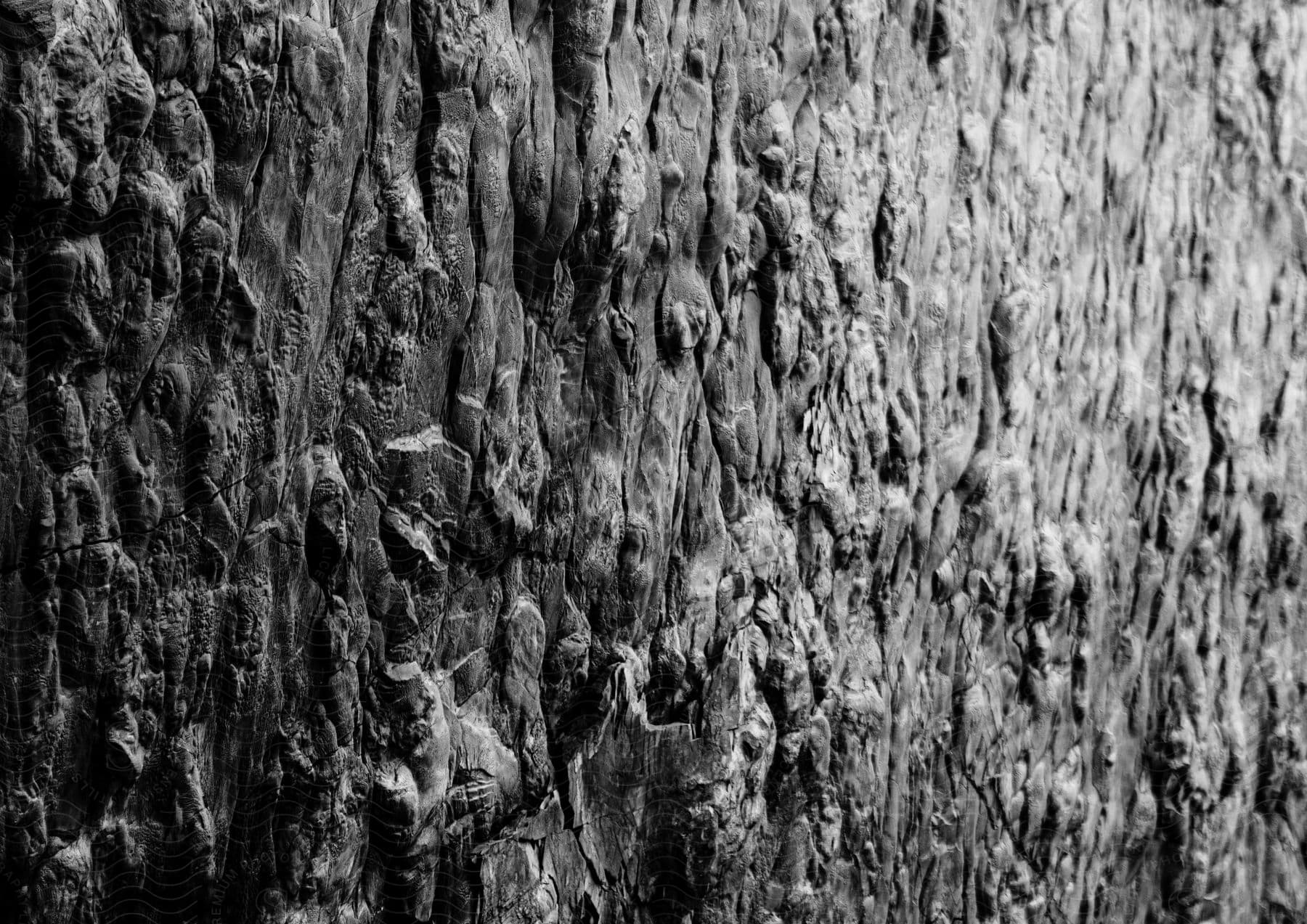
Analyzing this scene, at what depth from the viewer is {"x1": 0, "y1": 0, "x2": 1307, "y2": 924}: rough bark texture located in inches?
33.7

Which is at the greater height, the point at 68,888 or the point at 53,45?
the point at 53,45

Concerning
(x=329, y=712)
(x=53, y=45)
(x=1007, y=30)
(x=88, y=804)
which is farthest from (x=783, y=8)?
(x=88, y=804)

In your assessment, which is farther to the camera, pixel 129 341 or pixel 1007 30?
pixel 1007 30

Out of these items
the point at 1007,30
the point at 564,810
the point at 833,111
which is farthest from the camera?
the point at 1007,30

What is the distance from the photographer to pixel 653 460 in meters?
1.09

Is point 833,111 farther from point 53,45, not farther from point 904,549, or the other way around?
point 53,45

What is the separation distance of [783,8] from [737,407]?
0.47m

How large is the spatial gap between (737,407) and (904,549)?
1.02ft

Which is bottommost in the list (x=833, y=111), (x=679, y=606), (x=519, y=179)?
(x=679, y=606)

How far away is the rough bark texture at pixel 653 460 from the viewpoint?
86cm

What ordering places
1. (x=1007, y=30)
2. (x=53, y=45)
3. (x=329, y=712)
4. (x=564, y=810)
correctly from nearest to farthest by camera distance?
(x=53, y=45) < (x=329, y=712) < (x=564, y=810) < (x=1007, y=30)

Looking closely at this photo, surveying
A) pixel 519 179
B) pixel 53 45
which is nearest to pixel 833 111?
pixel 519 179

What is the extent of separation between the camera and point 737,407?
3.75ft

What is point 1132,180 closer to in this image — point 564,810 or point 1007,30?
point 1007,30
